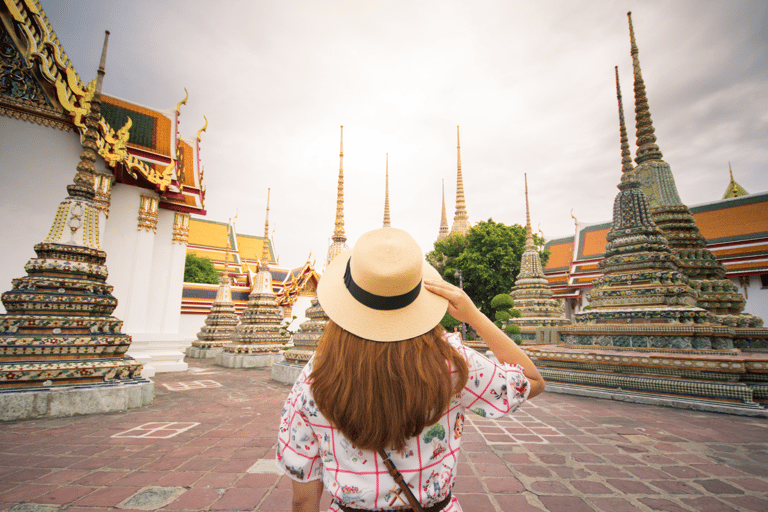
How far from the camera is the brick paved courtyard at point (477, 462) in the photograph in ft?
7.11

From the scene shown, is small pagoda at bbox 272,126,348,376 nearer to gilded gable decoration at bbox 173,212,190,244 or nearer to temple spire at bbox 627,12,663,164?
gilded gable decoration at bbox 173,212,190,244

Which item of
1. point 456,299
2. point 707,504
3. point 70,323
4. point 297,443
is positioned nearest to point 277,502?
point 297,443

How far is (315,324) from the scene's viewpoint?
7.32 meters

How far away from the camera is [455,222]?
100.0 feet

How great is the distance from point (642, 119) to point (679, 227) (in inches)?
105

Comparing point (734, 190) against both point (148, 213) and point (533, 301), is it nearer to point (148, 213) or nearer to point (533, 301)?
point (533, 301)

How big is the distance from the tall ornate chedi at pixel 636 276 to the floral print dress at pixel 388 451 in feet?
20.7

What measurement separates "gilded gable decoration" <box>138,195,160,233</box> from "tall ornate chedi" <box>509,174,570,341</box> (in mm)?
11956

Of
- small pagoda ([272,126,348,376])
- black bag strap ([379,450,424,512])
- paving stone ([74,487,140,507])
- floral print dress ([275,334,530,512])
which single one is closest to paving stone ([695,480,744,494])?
floral print dress ([275,334,530,512])

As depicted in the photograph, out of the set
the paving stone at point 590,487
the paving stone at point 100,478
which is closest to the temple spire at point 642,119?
the paving stone at point 590,487

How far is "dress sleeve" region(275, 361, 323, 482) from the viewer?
42.3 inches

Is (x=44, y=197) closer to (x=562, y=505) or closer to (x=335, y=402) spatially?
(x=335, y=402)

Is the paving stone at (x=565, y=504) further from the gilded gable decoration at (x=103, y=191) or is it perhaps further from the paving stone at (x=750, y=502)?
the gilded gable decoration at (x=103, y=191)

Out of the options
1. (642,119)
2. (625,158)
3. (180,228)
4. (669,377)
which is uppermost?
(642,119)
